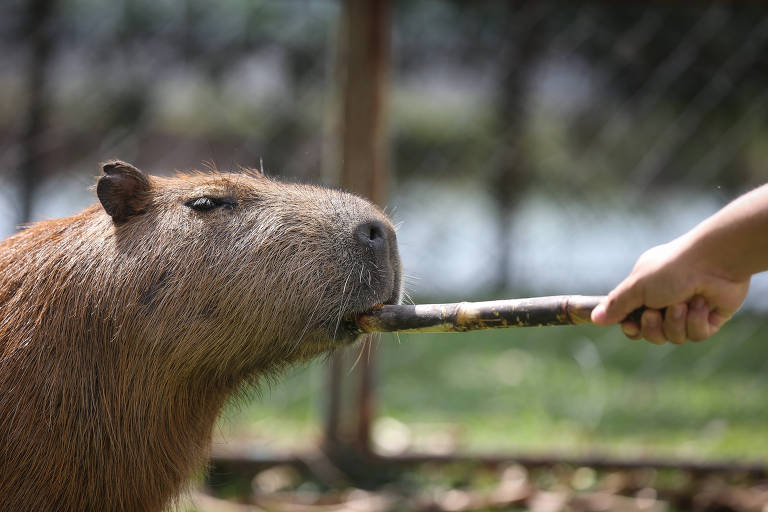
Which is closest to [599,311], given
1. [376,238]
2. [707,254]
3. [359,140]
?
[707,254]

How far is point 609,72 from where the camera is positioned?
28.0 feet

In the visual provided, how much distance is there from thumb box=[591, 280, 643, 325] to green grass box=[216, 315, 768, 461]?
241 cm

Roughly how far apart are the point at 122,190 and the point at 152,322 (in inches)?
16.9

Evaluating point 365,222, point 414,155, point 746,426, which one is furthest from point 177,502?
point 414,155

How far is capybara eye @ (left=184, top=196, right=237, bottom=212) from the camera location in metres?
2.25

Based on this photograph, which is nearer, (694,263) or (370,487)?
(694,263)

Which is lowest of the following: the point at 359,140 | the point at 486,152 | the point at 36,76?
the point at 359,140

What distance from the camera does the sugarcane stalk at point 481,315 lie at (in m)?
1.67

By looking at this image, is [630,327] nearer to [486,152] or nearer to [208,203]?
[208,203]

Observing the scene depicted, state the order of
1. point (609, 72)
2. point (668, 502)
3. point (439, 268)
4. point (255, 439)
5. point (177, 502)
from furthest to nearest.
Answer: point (609, 72)
point (439, 268)
point (255, 439)
point (668, 502)
point (177, 502)

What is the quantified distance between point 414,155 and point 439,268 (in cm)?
201

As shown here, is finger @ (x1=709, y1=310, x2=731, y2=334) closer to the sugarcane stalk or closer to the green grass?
the sugarcane stalk

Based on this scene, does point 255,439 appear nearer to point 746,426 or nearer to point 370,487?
point 370,487

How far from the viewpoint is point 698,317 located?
5.39 ft
